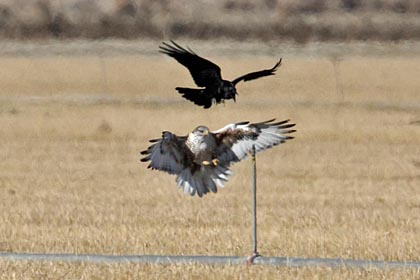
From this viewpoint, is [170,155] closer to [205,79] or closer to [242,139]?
[242,139]

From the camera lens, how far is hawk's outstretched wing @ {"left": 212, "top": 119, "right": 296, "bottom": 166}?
10.8m

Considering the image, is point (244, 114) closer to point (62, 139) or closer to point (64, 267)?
point (62, 139)

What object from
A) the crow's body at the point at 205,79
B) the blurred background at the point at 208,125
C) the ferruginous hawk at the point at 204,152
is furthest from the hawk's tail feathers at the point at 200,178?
the blurred background at the point at 208,125

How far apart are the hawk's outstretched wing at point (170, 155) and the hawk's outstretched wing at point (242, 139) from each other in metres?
0.24

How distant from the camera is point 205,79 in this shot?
1105 cm

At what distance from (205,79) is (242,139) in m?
0.52

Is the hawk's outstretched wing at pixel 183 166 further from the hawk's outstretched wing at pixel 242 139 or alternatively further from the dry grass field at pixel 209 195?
the dry grass field at pixel 209 195

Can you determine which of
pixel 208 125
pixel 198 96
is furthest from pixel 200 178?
pixel 208 125

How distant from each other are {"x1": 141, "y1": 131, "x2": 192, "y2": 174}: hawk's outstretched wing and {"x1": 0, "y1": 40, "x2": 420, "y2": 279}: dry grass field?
732 millimetres

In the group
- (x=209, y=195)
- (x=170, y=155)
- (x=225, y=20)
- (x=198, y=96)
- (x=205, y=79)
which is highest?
(x=225, y=20)

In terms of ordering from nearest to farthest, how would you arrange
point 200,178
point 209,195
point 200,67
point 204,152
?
point 204,152
point 200,178
point 200,67
point 209,195

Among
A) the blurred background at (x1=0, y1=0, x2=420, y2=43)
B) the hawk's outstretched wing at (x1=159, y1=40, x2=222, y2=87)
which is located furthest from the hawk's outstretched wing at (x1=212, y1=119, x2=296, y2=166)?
Answer: the blurred background at (x1=0, y1=0, x2=420, y2=43)

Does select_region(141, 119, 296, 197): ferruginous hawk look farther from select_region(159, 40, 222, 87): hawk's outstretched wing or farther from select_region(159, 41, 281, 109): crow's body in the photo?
select_region(159, 40, 222, 87): hawk's outstretched wing

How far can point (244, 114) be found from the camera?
2650 centimetres
